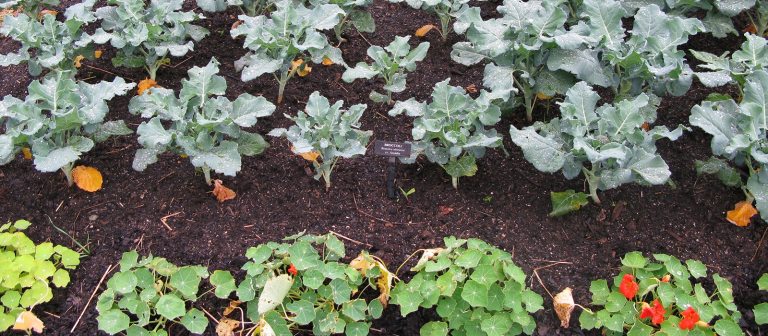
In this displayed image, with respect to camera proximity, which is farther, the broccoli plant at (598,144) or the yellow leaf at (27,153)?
the yellow leaf at (27,153)

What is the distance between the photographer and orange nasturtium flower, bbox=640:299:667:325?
9.65 ft

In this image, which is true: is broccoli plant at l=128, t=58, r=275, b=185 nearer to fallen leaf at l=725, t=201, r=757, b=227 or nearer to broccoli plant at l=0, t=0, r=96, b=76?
broccoli plant at l=0, t=0, r=96, b=76

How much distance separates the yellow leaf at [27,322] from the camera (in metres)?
3.01

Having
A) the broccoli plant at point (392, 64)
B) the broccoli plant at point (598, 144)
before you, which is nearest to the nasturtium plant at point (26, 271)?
the broccoli plant at point (392, 64)

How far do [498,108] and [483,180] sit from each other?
1.32ft

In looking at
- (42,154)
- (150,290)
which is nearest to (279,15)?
(42,154)

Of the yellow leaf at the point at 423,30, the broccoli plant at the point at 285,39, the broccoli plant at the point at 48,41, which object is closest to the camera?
the broccoli plant at the point at 285,39

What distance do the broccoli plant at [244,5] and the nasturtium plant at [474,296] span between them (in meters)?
1.98

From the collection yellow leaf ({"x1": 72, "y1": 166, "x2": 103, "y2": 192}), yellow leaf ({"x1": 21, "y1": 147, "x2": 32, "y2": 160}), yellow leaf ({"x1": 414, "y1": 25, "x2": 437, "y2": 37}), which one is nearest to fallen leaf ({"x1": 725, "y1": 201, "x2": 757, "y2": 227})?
yellow leaf ({"x1": 414, "y1": 25, "x2": 437, "y2": 37})

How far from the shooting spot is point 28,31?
154 inches

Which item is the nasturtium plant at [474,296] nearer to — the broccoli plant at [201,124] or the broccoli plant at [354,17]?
the broccoli plant at [201,124]

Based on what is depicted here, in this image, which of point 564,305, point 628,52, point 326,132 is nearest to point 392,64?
point 326,132

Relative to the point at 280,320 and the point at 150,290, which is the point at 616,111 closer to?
the point at 280,320

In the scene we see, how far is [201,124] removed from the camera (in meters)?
3.29
